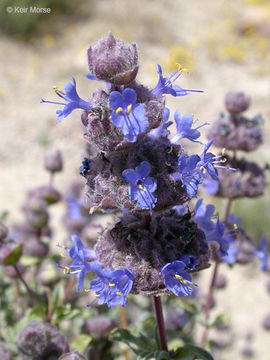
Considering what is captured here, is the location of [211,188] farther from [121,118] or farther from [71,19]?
[71,19]

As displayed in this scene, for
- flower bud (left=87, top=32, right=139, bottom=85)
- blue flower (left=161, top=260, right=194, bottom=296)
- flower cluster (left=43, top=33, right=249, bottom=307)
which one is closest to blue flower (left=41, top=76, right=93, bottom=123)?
flower cluster (left=43, top=33, right=249, bottom=307)

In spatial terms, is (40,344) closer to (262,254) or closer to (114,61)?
(114,61)

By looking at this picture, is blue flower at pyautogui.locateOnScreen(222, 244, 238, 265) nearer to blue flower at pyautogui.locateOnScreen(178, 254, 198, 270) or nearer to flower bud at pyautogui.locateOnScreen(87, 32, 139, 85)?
blue flower at pyautogui.locateOnScreen(178, 254, 198, 270)

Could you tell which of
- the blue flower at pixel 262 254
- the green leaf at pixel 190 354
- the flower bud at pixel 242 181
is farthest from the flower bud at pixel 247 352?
the green leaf at pixel 190 354

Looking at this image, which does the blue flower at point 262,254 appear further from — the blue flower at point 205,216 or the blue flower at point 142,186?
the blue flower at point 142,186

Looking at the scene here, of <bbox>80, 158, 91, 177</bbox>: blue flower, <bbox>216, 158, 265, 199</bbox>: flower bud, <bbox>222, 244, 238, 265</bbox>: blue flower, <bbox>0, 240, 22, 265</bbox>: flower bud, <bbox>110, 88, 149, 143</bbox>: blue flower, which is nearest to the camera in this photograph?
<bbox>110, 88, 149, 143</bbox>: blue flower

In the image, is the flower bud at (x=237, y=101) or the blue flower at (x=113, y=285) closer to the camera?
the blue flower at (x=113, y=285)
